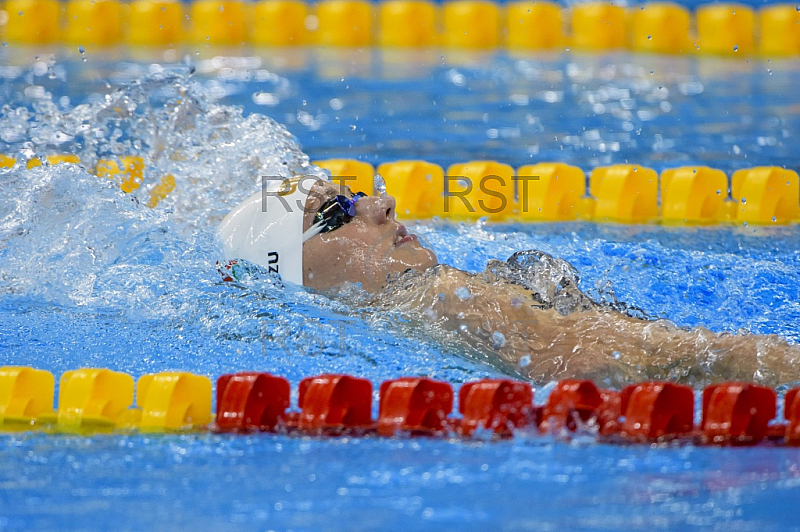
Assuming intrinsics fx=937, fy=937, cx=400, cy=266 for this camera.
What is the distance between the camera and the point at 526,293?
243 centimetres

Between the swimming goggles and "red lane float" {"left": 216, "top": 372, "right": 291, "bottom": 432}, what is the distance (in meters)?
0.67

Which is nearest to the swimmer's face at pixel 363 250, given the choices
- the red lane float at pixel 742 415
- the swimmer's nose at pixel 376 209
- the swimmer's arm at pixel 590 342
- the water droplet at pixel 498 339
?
the swimmer's nose at pixel 376 209

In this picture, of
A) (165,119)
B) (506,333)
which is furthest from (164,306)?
(165,119)

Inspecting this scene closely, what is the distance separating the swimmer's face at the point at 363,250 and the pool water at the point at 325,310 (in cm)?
9

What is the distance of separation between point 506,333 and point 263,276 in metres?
0.74

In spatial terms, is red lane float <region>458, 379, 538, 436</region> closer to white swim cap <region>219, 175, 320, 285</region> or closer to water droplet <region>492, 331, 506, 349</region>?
water droplet <region>492, 331, 506, 349</region>

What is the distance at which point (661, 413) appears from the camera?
1.89m

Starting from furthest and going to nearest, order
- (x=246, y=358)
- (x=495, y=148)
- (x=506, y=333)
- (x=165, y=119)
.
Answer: (x=495, y=148), (x=165, y=119), (x=246, y=358), (x=506, y=333)

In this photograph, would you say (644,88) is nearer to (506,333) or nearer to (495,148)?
(495,148)

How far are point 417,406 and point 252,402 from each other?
1.16 feet

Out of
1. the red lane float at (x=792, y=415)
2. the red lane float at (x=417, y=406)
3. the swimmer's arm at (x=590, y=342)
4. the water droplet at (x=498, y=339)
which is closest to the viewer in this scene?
the red lane float at (x=792, y=415)

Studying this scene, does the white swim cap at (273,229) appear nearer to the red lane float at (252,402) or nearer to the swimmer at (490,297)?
the swimmer at (490,297)

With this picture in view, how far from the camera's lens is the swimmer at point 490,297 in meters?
2.19

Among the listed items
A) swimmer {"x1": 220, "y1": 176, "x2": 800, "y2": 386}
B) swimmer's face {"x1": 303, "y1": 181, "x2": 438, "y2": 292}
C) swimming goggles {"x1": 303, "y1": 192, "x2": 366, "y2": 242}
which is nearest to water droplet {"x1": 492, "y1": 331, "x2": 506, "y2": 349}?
swimmer {"x1": 220, "y1": 176, "x2": 800, "y2": 386}
